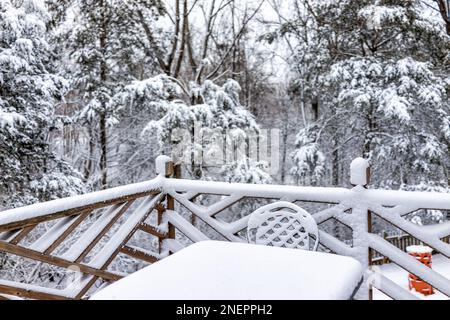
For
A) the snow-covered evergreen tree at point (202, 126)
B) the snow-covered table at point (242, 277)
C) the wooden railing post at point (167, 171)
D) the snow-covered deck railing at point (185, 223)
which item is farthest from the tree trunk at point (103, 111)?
the snow-covered table at point (242, 277)

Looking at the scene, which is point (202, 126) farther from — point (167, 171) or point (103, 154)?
point (167, 171)

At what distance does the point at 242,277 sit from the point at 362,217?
4.84ft

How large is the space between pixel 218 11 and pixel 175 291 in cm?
956

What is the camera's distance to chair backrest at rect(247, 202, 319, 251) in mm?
2494

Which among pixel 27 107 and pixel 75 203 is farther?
pixel 27 107

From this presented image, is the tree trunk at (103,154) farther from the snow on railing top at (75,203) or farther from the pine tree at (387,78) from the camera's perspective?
the snow on railing top at (75,203)

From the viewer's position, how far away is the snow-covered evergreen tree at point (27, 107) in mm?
5816

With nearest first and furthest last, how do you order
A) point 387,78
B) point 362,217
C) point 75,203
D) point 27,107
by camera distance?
point 75,203 → point 362,217 → point 27,107 → point 387,78

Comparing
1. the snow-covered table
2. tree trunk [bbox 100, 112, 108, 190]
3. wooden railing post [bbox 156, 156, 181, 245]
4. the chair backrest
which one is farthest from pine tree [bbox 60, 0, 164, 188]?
the snow-covered table

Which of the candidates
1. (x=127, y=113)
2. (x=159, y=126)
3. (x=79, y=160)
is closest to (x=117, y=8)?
(x=127, y=113)

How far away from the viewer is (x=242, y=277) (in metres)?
1.56

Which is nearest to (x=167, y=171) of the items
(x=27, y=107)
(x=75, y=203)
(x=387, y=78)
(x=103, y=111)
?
(x=75, y=203)

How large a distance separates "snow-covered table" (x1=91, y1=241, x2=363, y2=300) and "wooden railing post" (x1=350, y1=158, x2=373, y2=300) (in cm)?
100
